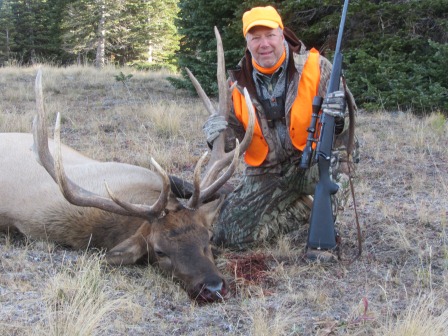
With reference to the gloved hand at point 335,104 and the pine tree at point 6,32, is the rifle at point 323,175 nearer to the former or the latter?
the gloved hand at point 335,104

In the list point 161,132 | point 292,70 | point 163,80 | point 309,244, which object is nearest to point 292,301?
point 309,244

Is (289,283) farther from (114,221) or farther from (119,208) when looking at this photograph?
(114,221)

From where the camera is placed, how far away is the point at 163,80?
1609 cm

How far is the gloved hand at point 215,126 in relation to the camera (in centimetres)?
Answer: 487

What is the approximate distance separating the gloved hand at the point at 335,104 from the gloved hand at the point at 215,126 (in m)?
0.93

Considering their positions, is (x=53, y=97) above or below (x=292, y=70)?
below

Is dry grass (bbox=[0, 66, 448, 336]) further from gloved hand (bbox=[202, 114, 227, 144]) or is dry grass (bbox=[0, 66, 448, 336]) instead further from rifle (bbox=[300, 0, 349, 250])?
gloved hand (bbox=[202, 114, 227, 144])

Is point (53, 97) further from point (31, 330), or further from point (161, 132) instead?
point (31, 330)

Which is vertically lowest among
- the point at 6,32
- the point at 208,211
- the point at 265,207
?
the point at 265,207

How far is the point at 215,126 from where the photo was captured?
4.87 meters

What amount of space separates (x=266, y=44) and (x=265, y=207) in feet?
4.69

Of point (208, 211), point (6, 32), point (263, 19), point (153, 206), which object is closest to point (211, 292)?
point (153, 206)

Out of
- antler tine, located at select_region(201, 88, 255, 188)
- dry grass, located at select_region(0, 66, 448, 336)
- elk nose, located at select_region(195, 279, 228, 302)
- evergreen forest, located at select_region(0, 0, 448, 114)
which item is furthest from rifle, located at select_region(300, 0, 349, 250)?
evergreen forest, located at select_region(0, 0, 448, 114)

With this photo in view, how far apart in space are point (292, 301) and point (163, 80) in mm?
13103
